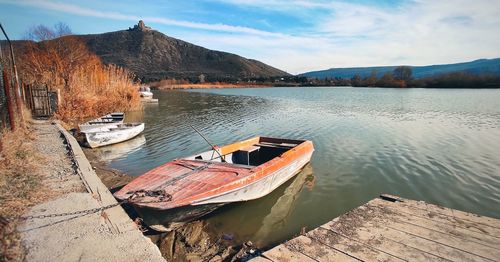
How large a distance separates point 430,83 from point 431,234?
70125 millimetres

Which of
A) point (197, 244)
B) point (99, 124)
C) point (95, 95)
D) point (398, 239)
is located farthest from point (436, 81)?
point (197, 244)

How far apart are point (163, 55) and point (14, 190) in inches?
5438

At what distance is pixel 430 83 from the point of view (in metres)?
63.4

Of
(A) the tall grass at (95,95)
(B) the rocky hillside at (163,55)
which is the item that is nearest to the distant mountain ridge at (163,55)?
(B) the rocky hillside at (163,55)

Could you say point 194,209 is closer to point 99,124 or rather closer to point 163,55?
point 99,124

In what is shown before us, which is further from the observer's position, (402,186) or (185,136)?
(185,136)

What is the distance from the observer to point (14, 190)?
18.8 ft

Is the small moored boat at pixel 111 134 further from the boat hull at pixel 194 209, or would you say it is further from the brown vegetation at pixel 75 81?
the boat hull at pixel 194 209

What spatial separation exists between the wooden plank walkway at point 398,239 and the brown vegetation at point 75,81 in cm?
1757

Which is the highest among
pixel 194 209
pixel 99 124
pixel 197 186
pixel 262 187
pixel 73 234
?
pixel 99 124

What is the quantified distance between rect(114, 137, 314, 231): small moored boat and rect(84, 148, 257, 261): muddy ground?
0.25m

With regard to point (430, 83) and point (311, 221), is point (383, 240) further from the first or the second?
point (430, 83)

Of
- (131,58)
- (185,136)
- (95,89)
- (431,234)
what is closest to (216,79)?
(131,58)

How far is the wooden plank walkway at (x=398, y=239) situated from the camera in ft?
14.0
